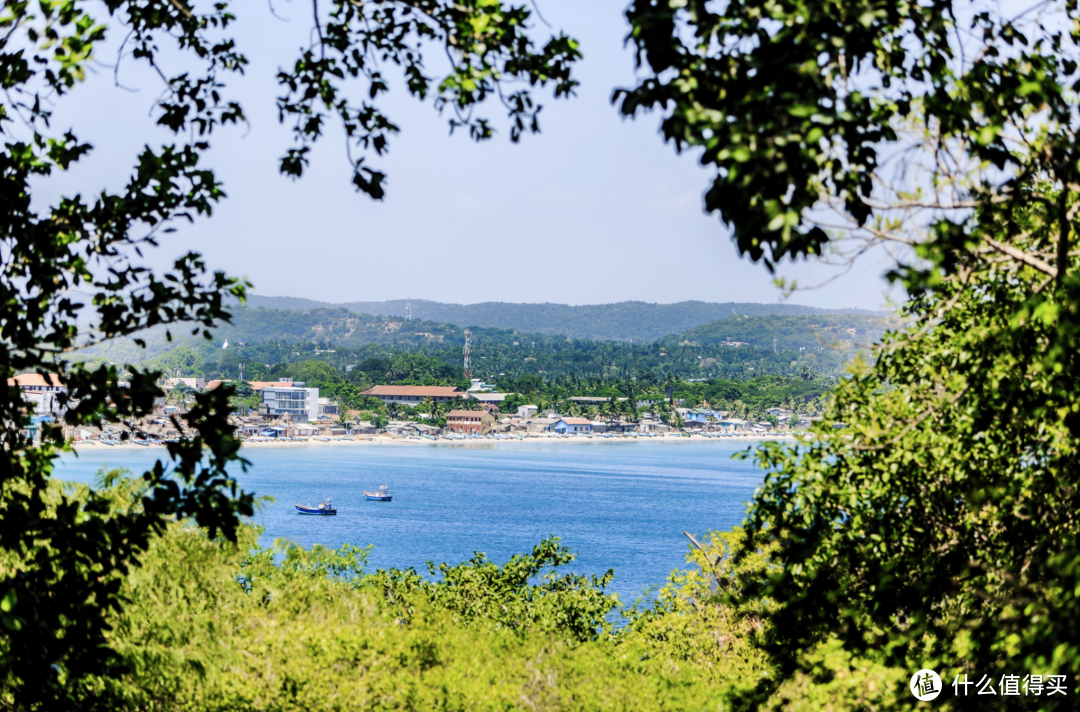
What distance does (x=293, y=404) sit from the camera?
369 ft

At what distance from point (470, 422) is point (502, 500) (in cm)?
5490

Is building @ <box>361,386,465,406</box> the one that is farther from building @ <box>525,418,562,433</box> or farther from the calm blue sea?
the calm blue sea

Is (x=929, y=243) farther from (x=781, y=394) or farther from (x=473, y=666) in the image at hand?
(x=781, y=394)

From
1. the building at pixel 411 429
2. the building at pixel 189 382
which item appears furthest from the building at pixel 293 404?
the building at pixel 189 382

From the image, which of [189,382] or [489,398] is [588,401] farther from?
[189,382]

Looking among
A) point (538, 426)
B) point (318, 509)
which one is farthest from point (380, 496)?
point (538, 426)

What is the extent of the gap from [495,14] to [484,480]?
209 feet

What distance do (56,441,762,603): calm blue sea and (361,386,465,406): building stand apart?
86.3ft

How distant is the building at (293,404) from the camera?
367 ft

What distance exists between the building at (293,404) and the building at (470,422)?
54.3ft

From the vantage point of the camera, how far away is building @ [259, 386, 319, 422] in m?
112

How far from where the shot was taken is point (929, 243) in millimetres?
3244

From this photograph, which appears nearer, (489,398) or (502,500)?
(502,500)

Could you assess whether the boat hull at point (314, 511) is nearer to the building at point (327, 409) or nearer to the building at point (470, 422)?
the building at point (470, 422)
